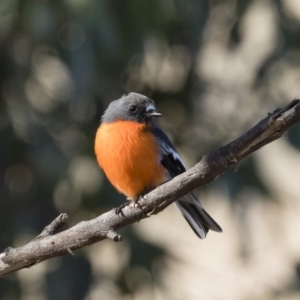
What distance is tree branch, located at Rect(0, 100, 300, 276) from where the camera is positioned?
11.2 ft

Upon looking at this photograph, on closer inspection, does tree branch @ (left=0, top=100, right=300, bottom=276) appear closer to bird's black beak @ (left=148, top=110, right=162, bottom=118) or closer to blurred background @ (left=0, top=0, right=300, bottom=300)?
bird's black beak @ (left=148, top=110, right=162, bottom=118)

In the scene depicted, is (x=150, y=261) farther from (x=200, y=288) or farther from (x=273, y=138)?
(x=273, y=138)

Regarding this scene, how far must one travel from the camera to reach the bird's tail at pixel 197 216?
492 cm

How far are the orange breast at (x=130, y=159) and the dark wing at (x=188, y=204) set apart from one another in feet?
0.33

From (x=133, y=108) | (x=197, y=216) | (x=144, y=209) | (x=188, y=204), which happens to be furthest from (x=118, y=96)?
(x=144, y=209)

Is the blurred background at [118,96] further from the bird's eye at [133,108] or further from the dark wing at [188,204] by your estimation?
the dark wing at [188,204]

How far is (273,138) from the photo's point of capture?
3371 mm

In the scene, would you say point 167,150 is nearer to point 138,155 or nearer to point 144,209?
point 138,155

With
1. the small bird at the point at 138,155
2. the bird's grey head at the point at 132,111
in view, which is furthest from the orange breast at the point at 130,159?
the bird's grey head at the point at 132,111

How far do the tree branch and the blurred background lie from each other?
5.87 feet

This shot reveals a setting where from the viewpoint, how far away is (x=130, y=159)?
4793 mm

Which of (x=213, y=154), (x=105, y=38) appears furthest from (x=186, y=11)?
(x=213, y=154)

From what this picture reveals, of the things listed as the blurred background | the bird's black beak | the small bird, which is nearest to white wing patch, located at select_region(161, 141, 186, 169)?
the small bird

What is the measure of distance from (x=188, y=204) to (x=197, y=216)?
12cm
